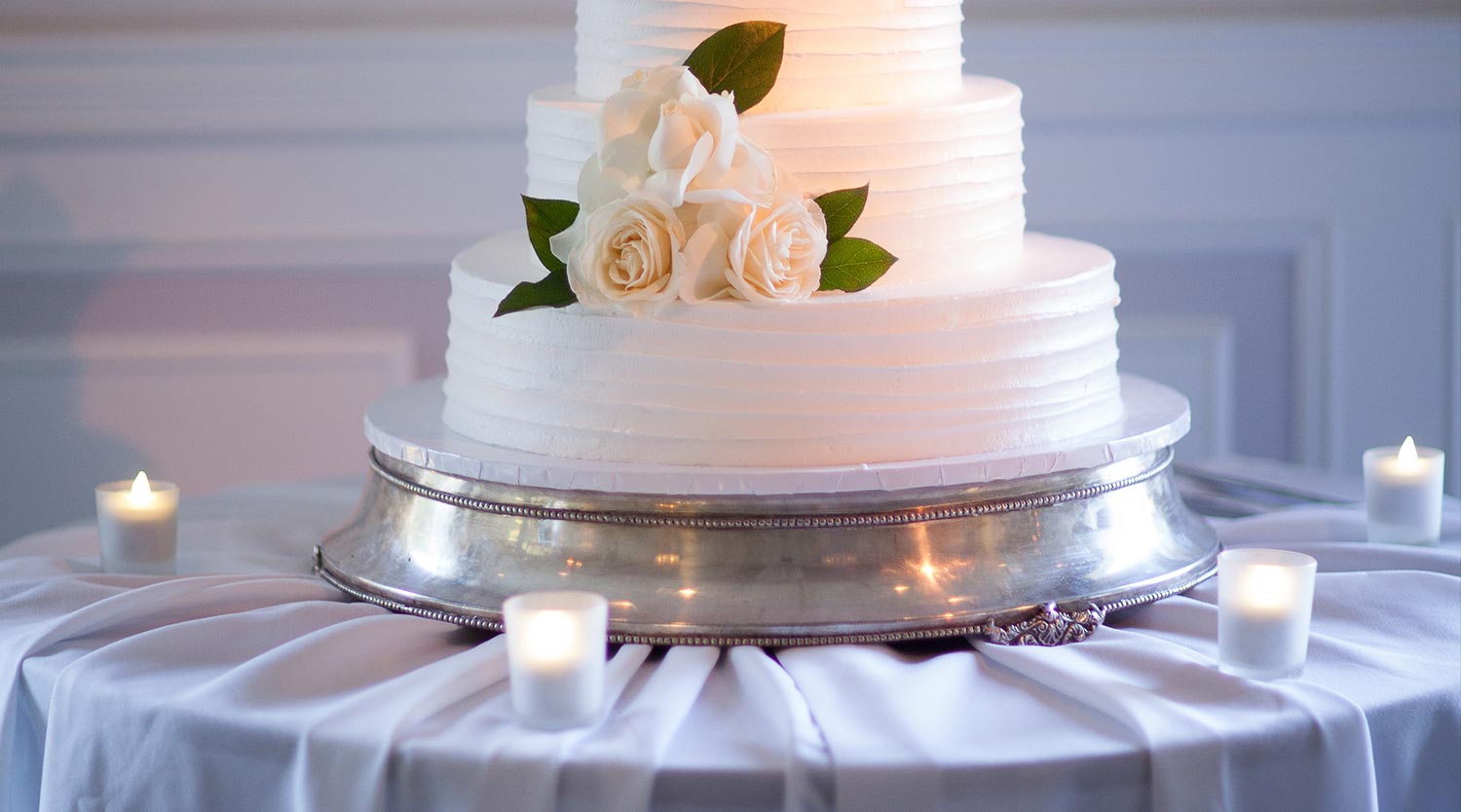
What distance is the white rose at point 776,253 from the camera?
1530 millimetres

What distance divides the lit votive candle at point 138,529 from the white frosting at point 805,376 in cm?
47

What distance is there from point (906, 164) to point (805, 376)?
0.95 ft

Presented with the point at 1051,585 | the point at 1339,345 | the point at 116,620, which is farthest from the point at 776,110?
the point at 1339,345

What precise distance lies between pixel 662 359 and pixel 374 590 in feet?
1.44

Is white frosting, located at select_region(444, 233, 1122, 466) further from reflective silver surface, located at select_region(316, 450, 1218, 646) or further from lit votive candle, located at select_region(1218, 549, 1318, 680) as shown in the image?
lit votive candle, located at select_region(1218, 549, 1318, 680)

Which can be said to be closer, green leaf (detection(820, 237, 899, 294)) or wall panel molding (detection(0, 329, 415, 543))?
green leaf (detection(820, 237, 899, 294))

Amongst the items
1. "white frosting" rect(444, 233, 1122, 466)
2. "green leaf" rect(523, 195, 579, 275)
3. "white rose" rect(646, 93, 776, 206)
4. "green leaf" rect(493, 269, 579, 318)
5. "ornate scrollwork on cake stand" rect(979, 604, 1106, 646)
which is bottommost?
"ornate scrollwork on cake stand" rect(979, 604, 1106, 646)

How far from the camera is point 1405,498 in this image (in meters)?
1.92

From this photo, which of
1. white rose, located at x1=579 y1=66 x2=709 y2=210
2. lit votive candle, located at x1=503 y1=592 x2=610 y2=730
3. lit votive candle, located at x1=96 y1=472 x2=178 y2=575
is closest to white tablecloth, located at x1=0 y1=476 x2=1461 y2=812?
lit votive candle, located at x1=503 y1=592 x2=610 y2=730

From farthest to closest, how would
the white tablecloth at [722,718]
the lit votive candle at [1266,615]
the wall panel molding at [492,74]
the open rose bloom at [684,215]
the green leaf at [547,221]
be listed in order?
the wall panel molding at [492,74], the green leaf at [547,221], the open rose bloom at [684,215], the lit votive candle at [1266,615], the white tablecloth at [722,718]

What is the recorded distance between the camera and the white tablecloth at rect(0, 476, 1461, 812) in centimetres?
126

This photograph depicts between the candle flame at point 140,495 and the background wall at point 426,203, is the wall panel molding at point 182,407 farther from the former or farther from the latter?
the candle flame at point 140,495

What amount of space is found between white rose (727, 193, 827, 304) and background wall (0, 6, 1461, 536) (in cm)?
179

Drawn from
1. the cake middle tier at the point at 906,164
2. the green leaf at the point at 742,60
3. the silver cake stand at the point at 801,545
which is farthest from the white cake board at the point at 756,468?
the green leaf at the point at 742,60
